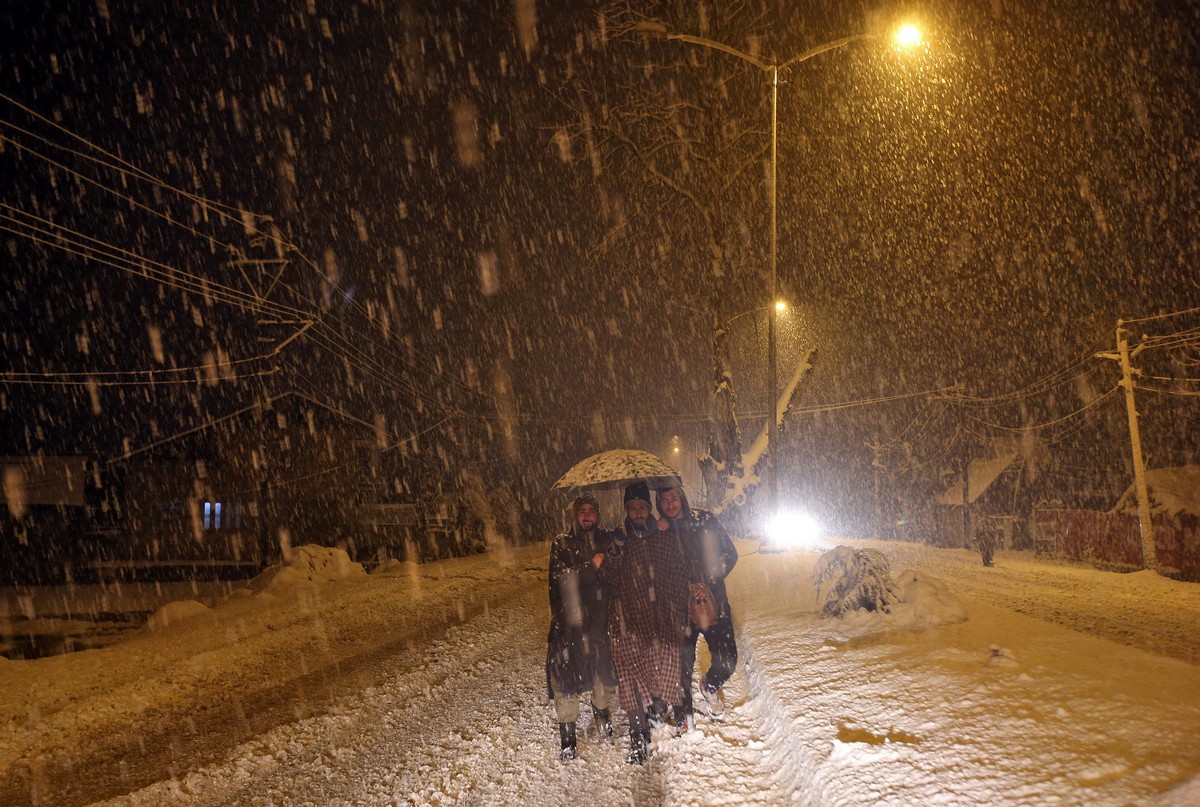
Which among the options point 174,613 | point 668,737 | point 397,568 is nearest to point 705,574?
point 668,737

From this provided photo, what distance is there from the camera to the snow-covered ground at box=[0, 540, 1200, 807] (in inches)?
121

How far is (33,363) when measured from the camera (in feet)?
70.1

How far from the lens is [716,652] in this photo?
498 cm

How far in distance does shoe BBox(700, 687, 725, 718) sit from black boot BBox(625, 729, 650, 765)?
784 millimetres

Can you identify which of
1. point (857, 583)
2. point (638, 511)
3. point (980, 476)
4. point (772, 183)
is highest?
point (772, 183)

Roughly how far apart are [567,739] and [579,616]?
0.87 m

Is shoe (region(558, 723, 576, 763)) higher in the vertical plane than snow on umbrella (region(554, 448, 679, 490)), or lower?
lower

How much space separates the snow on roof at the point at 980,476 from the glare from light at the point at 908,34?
79.0 ft

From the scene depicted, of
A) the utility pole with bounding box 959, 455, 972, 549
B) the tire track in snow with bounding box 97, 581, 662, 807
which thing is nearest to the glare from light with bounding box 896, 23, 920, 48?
the tire track in snow with bounding box 97, 581, 662, 807

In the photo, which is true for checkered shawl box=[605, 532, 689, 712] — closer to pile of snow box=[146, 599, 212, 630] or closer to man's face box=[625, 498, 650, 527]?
man's face box=[625, 498, 650, 527]

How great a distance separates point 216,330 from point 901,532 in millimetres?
33009

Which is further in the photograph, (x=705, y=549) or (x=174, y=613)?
(x=174, y=613)

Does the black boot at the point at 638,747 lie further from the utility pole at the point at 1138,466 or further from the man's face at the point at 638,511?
the utility pole at the point at 1138,466

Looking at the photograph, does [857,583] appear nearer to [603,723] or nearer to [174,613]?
[603,723]
